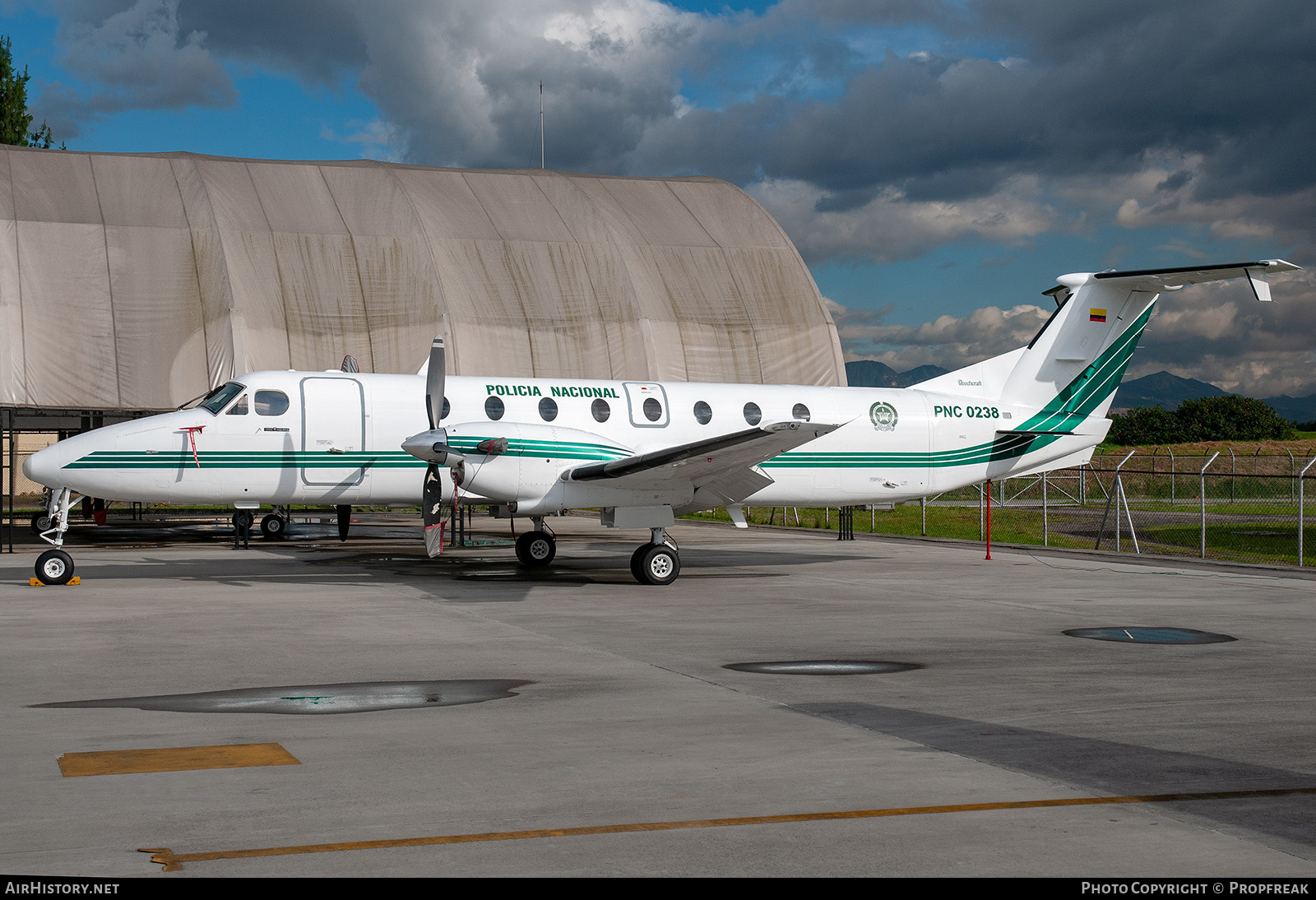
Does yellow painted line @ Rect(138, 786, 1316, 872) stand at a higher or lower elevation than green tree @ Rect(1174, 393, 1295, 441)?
lower

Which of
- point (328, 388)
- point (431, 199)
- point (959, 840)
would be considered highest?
point (431, 199)

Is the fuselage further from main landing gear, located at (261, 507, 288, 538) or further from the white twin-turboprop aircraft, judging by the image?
main landing gear, located at (261, 507, 288, 538)

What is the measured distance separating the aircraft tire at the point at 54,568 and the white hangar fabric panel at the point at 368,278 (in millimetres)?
17930

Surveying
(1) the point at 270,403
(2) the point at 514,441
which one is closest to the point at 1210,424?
(2) the point at 514,441

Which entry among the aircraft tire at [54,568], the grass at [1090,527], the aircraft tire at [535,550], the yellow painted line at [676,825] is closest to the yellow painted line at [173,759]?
the yellow painted line at [676,825]

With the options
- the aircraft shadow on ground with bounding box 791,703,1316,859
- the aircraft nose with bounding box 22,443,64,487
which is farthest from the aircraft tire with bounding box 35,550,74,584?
the aircraft shadow on ground with bounding box 791,703,1316,859

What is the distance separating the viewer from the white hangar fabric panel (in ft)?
113

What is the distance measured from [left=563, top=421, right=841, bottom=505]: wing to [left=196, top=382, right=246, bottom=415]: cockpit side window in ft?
19.1

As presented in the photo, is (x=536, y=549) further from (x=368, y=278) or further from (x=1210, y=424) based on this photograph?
(x=1210, y=424)

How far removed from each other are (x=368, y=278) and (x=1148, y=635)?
30.6 meters

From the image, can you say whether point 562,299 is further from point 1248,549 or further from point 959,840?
point 959,840
